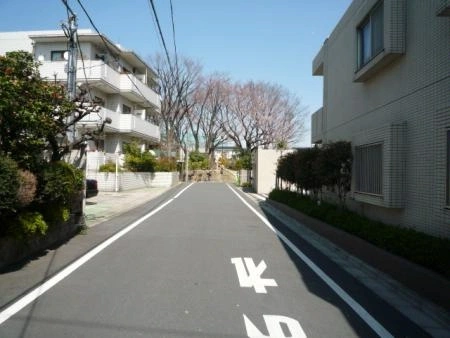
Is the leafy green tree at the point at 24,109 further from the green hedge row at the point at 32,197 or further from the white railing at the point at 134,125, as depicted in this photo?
the white railing at the point at 134,125

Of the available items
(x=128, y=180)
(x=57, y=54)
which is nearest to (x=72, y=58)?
(x=128, y=180)

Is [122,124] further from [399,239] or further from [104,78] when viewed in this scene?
[399,239]

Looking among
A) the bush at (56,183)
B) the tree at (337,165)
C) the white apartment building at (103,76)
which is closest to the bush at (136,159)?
the white apartment building at (103,76)

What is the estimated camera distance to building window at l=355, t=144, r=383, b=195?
36.6 ft

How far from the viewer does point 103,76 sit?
99.1 feet

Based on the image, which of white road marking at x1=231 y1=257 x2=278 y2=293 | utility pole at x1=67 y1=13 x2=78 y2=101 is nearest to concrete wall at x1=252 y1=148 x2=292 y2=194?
utility pole at x1=67 y1=13 x2=78 y2=101

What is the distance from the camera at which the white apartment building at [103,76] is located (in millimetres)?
29859

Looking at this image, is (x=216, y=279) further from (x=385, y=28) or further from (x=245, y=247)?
(x=385, y=28)

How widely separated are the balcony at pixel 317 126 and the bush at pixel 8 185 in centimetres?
1468

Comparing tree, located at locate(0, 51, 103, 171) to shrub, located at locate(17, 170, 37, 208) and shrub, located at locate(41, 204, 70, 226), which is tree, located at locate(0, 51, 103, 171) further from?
shrub, located at locate(41, 204, 70, 226)

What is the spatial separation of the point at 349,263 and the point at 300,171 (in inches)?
343

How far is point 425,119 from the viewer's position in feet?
29.7

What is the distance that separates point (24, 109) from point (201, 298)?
16.5 feet

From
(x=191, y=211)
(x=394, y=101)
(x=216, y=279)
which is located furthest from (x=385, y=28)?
(x=191, y=211)
